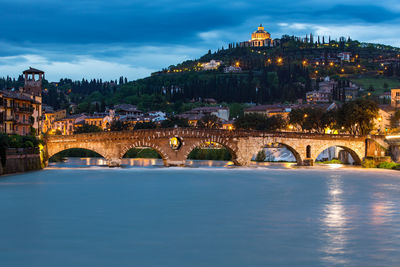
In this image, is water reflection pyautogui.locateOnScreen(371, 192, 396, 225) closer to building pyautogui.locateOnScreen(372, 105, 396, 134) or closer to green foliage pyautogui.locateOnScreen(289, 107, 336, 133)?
green foliage pyautogui.locateOnScreen(289, 107, 336, 133)

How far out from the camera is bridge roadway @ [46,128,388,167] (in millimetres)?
59500

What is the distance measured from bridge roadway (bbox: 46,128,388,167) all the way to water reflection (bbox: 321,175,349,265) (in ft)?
78.9

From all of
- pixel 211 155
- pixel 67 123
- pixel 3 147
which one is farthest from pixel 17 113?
pixel 67 123

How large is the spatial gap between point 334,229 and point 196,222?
6342 mm

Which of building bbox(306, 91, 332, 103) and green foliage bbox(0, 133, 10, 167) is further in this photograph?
building bbox(306, 91, 332, 103)

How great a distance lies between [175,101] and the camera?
591 ft

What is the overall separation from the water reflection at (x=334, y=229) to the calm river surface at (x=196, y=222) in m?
0.04

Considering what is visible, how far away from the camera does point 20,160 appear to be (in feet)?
161

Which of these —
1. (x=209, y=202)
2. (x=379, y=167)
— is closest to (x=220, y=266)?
(x=209, y=202)

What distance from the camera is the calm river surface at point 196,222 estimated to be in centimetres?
1956

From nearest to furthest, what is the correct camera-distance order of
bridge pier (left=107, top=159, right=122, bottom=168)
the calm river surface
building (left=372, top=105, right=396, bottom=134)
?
the calm river surface, bridge pier (left=107, top=159, right=122, bottom=168), building (left=372, top=105, right=396, bottom=134)

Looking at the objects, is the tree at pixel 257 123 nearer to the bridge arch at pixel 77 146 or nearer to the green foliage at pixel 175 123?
the green foliage at pixel 175 123

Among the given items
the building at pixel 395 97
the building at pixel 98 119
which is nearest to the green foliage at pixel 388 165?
the building at pixel 395 97

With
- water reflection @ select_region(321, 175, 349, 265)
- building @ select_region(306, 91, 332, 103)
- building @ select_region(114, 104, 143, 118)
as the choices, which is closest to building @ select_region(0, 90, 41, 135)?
water reflection @ select_region(321, 175, 349, 265)
